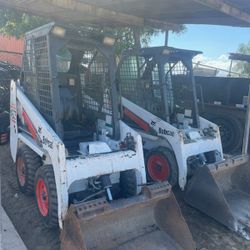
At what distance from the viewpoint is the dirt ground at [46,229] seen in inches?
150

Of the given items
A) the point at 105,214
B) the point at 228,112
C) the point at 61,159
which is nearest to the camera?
the point at 105,214

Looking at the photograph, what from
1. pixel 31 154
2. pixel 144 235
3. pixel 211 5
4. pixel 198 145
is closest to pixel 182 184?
pixel 198 145

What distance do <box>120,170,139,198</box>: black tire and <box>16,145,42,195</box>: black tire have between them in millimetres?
1231

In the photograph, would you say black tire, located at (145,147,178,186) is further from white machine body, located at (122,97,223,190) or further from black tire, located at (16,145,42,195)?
black tire, located at (16,145,42,195)

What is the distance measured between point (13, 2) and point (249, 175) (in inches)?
193

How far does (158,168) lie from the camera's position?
5520mm

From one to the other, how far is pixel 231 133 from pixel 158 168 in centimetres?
316

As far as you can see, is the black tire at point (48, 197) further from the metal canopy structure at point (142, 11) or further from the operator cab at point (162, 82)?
the metal canopy structure at point (142, 11)

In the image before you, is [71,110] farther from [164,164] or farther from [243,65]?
[243,65]

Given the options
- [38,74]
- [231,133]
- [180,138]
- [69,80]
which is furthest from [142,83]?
[231,133]

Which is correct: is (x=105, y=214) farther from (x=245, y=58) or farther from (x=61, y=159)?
(x=245, y=58)

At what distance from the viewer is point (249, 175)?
16.3ft

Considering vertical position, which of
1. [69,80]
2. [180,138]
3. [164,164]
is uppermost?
[69,80]

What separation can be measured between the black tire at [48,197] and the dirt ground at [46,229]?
7.3 inches
